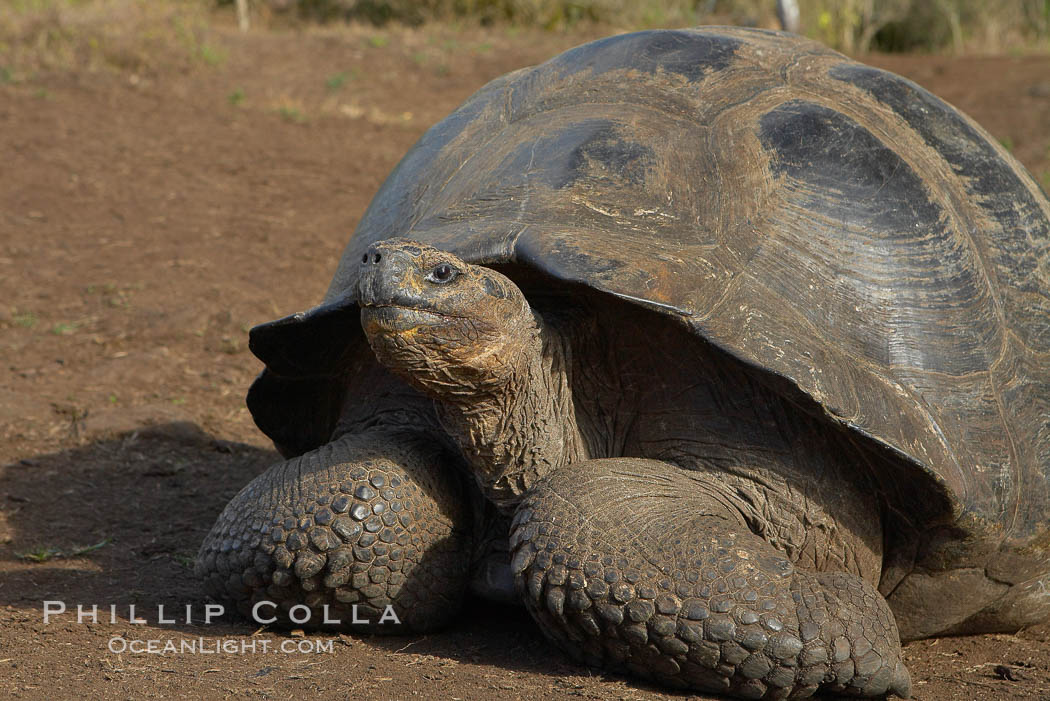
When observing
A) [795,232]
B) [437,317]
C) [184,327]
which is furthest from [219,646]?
[184,327]

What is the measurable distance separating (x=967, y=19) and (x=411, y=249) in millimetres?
16181

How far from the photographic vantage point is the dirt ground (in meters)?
2.94

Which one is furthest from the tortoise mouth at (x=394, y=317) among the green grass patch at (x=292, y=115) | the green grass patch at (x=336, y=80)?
the green grass patch at (x=336, y=80)

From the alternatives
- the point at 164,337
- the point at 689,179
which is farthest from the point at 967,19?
the point at 689,179

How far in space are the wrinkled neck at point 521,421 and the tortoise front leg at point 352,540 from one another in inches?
7.2

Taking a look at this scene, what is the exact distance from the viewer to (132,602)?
347cm

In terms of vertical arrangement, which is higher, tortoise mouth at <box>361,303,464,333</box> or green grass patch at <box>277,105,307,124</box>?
green grass patch at <box>277,105,307,124</box>

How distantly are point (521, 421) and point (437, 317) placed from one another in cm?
46

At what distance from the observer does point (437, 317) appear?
8.81 ft

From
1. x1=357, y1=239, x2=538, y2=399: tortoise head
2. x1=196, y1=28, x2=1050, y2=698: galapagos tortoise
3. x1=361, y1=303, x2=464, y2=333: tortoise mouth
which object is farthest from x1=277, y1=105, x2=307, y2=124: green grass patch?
x1=361, y1=303, x2=464, y2=333: tortoise mouth

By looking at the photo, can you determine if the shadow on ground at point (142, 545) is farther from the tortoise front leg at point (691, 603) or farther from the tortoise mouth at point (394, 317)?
the tortoise mouth at point (394, 317)

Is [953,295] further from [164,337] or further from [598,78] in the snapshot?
[164,337]

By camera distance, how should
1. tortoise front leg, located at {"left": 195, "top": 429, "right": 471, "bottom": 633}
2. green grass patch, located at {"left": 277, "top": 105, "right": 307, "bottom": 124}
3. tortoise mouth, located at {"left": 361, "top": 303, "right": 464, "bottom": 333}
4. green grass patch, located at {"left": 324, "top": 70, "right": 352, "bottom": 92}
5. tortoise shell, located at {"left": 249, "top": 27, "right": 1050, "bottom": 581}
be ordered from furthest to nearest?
green grass patch, located at {"left": 324, "top": 70, "right": 352, "bottom": 92} < green grass patch, located at {"left": 277, "top": 105, "right": 307, "bottom": 124} < tortoise front leg, located at {"left": 195, "top": 429, "right": 471, "bottom": 633} < tortoise shell, located at {"left": 249, "top": 27, "right": 1050, "bottom": 581} < tortoise mouth, located at {"left": 361, "top": 303, "right": 464, "bottom": 333}

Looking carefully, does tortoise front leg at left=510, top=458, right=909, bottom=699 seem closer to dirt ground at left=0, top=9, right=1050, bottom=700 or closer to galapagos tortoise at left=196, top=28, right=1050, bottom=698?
galapagos tortoise at left=196, top=28, right=1050, bottom=698
